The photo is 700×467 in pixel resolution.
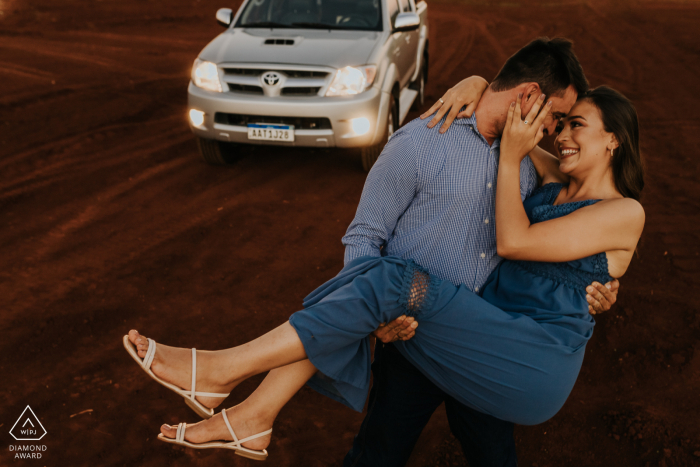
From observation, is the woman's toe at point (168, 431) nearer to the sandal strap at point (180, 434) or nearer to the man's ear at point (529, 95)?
the sandal strap at point (180, 434)

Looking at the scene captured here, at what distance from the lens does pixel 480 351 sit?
2.07 metres

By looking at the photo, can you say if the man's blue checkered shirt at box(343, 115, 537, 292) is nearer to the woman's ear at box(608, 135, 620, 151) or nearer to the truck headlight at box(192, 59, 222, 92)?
the woman's ear at box(608, 135, 620, 151)

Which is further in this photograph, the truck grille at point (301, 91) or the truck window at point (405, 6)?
the truck window at point (405, 6)

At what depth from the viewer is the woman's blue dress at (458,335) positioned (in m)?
2.02

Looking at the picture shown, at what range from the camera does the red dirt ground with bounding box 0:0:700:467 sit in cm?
322

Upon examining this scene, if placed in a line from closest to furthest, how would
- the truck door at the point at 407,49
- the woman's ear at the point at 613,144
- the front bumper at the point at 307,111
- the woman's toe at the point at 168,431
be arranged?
the woman's toe at the point at 168,431
the woman's ear at the point at 613,144
the front bumper at the point at 307,111
the truck door at the point at 407,49

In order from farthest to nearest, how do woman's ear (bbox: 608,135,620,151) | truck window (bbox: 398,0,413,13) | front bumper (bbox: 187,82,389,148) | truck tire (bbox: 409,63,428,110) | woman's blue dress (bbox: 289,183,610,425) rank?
1. truck tire (bbox: 409,63,428,110)
2. truck window (bbox: 398,0,413,13)
3. front bumper (bbox: 187,82,389,148)
4. woman's ear (bbox: 608,135,620,151)
5. woman's blue dress (bbox: 289,183,610,425)

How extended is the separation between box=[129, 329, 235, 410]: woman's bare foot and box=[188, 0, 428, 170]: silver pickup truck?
4052mm

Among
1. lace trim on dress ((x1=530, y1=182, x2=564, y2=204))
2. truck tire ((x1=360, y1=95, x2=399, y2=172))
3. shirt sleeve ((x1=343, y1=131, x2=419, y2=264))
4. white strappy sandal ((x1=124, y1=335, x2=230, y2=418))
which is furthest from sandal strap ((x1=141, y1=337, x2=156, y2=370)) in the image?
truck tire ((x1=360, y1=95, x2=399, y2=172))

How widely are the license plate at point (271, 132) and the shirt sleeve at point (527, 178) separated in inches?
145

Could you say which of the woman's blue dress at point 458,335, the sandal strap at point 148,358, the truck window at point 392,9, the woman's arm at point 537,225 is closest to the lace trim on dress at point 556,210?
the woman's arm at point 537,225

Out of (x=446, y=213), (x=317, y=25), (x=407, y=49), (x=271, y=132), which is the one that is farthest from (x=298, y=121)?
(x=446, y=213)

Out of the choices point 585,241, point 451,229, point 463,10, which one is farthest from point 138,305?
point 463,10

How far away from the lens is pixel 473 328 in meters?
2.06
